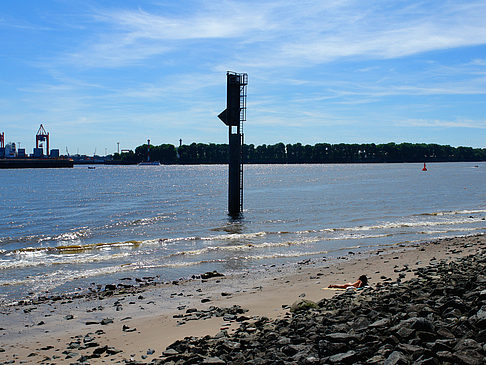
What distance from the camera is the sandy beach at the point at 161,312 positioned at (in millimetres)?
9406

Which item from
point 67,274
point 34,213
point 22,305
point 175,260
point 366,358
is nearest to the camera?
point 366,358

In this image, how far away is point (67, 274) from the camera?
1845 cm

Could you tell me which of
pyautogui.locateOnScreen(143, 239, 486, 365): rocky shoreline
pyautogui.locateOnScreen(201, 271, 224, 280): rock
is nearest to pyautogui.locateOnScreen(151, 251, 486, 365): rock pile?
pyautogui.locateOnScreen(143, 239, 486, 365): rocky shoreline

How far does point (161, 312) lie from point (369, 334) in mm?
6648

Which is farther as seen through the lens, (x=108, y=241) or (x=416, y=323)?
(x=108, y=241)

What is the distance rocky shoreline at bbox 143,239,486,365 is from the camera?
625cm

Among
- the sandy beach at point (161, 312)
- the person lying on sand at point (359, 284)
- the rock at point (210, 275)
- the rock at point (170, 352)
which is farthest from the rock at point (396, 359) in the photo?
the rock at point (210, 275)

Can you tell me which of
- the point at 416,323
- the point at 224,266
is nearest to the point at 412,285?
the point at 416,323

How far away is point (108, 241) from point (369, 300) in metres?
20.8

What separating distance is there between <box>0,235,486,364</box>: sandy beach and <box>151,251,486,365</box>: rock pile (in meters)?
1.13

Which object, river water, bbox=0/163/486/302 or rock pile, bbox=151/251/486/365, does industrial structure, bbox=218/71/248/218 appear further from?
rock pile, bbox=151/251/486/365

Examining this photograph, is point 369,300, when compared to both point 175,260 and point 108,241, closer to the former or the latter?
point 175,260

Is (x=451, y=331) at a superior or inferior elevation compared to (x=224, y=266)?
superior

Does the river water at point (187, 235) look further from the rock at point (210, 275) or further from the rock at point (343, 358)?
the rock at point (343, 358)
